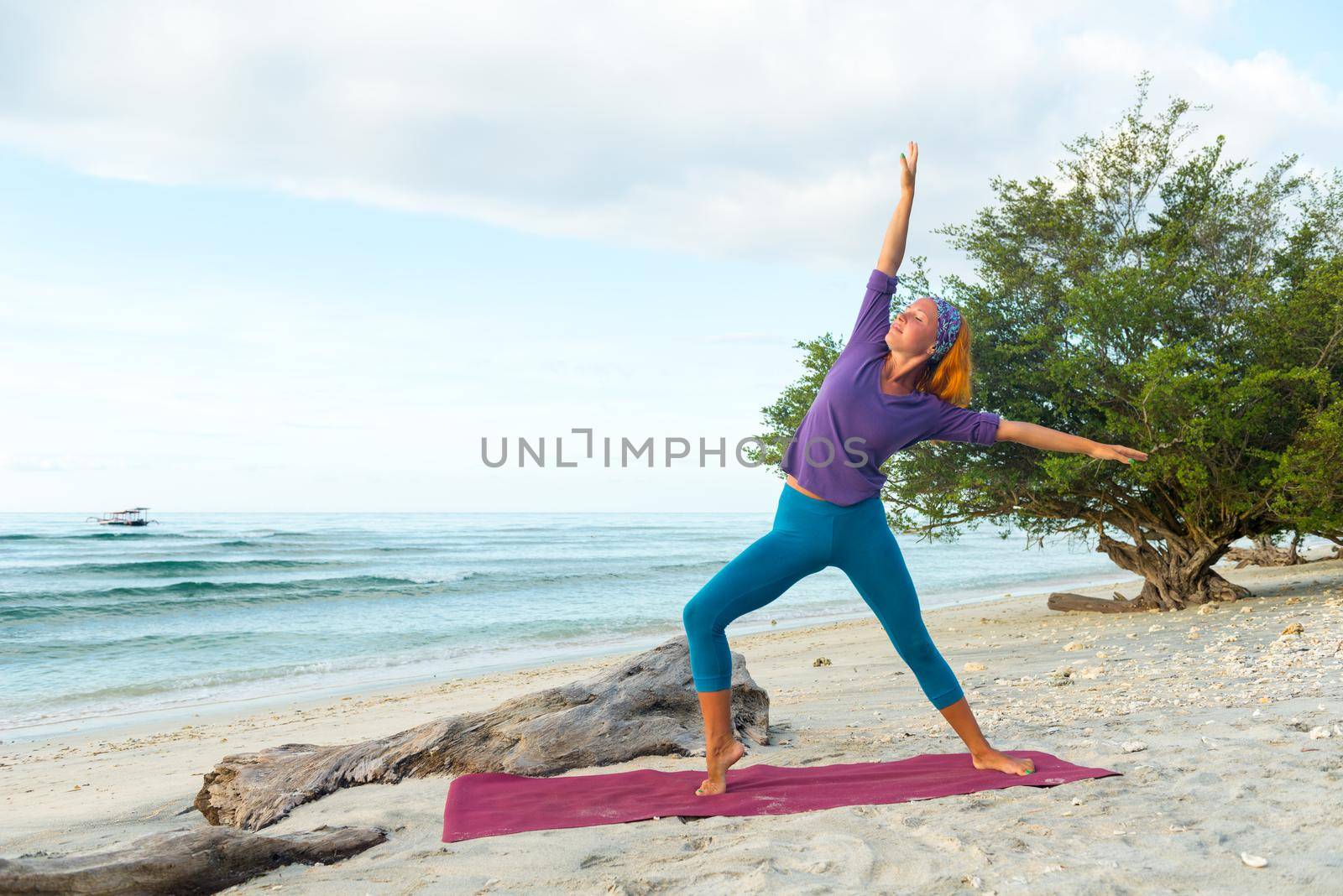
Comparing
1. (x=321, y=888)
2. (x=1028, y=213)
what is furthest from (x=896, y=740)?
(x=1028, y=213)

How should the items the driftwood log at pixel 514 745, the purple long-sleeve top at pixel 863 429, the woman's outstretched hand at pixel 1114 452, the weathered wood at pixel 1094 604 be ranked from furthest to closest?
the weathered wood at pixel 1094 604 → the driftwood log at pixel 514 745 → the purple long-sleeve top at pixel 863 429 → the woman's outstretched hand at pixel 1114 452

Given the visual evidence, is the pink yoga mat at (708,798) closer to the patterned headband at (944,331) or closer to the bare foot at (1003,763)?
the bare foot at (1003,763)

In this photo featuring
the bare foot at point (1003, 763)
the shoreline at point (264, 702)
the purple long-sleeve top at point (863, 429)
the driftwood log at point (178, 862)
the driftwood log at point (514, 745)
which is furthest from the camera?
the shoreline at point (264, 702)

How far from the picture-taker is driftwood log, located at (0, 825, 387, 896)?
9.35 feet

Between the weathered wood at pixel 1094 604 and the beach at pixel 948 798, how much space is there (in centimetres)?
368

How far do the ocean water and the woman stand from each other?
9380 millimetres

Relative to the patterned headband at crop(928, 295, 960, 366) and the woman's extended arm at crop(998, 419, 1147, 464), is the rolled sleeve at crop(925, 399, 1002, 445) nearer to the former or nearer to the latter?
the woman's extended arm at crop(998, 419, 1147, 464)

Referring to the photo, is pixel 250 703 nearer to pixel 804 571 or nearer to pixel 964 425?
pixel 804 571

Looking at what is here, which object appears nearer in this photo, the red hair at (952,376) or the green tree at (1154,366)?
the red hair at (952,376)

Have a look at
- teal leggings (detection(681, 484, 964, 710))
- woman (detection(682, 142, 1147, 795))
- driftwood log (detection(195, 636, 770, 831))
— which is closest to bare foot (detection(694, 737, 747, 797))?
woman (detection(682, 142, 1147, 795))

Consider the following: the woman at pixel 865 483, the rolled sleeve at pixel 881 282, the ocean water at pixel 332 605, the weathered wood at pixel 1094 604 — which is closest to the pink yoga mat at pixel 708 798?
the woman at pixel 865 483

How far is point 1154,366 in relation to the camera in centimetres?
1014

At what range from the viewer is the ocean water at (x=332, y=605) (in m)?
13.2

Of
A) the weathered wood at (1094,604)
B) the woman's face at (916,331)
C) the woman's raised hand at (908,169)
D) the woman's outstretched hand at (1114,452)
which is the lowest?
the weathered wood at (1094,604)
